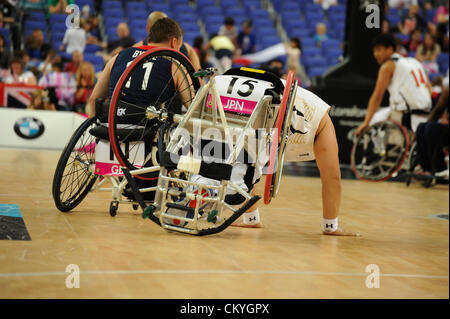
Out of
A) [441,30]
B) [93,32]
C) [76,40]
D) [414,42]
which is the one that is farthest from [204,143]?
[441,30]

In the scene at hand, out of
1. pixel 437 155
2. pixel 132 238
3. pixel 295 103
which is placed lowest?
pixel 437 155

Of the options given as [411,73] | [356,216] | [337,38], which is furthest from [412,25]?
[356,216]

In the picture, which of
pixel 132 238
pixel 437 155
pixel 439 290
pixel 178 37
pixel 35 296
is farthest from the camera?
pixel 437 155

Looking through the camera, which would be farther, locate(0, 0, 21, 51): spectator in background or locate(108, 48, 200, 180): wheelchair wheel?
→ locate(0, 0, 21, 51): spectator in background

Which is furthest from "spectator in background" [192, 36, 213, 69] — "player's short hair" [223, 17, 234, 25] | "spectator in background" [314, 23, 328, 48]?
"spectator in background" [314, 23, 328, 48]

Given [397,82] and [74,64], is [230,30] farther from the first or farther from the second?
[397,82]

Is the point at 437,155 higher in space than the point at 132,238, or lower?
lower

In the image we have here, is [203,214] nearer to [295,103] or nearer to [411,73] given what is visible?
[295,103]

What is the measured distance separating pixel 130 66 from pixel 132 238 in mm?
925

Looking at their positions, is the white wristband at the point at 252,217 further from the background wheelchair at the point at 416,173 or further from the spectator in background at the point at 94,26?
the spectator in background at the point at 94,26

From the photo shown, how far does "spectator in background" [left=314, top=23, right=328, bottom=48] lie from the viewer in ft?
48.9

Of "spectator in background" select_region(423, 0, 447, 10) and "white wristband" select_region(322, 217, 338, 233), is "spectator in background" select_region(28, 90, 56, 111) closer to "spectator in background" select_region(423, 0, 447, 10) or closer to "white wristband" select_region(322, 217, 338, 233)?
"white wristband" select_region(322, 217, 338, 233)

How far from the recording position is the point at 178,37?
15.4 feet

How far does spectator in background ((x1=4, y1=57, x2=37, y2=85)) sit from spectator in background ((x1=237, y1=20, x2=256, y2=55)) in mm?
4421
